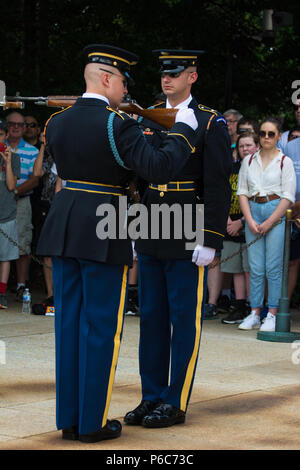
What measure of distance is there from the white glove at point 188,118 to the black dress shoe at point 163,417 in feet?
5.13

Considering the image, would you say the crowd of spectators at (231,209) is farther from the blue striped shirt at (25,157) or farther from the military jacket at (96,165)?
the military jacket at (96,165)

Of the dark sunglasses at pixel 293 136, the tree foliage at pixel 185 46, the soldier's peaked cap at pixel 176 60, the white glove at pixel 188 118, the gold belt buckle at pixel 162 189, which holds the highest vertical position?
the tree foliage at pixel 185 46

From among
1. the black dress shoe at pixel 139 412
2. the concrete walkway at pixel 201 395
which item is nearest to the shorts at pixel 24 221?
the concrete walkway at pixel 201 395

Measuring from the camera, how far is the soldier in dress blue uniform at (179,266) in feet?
17.3

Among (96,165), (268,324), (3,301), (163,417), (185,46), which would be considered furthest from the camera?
(185,46)

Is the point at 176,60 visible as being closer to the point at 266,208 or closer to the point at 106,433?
the point at 106,433

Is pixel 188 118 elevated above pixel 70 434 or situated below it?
above

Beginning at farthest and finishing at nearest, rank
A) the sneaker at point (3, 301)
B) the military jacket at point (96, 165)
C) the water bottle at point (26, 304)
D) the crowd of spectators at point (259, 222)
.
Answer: the sneaker at point (3, 301) < the water bottle at point (26, 304) < the crowd of spectators at point (259, 222) < the military jacket at point (96, 165)

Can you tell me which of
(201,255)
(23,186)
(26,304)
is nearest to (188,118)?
(201,255)

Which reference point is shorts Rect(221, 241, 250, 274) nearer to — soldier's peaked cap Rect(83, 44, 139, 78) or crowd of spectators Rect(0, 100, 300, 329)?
crowd of spectators Rect(0, 100, 300, 329)

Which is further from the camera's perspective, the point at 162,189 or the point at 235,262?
the point at 235,262

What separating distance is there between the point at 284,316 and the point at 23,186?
349cm

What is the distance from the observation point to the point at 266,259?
911 centimetres

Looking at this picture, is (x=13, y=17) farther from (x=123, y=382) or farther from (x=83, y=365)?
(x=83, y=365)
